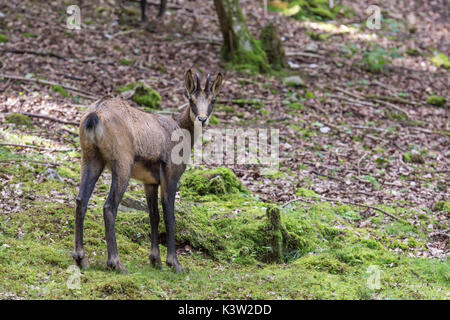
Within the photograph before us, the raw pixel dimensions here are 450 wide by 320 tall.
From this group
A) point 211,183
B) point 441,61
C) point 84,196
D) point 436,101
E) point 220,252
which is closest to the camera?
point 84,196

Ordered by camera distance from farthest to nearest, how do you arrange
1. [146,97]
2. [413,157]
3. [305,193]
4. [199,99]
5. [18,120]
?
1. [146,97]
2. [413,157]
3. [18,120]
4. [305,193]
5. [199,99]

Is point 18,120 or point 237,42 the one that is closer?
point 18,120

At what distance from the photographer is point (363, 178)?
11.5m

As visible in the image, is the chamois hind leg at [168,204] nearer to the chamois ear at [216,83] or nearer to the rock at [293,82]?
the chamois ear at [216,83]

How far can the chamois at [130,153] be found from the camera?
6.16 m

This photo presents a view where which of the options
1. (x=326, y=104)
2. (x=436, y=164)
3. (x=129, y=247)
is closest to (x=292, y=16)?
(x=326, y=104)

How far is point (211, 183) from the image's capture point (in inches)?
371

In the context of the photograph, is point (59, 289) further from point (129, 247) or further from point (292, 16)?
point (292, 16)

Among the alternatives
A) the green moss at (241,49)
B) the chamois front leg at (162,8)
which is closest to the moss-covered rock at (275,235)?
the green moss at (241,49)

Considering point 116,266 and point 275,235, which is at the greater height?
point 116,266

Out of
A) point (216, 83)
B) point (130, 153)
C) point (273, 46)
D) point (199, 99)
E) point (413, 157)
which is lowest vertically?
point (413, 157)

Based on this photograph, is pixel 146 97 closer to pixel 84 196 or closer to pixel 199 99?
pixel 199 99

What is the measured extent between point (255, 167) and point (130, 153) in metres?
5.29

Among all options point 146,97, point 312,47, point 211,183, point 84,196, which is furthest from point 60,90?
point 312,47
